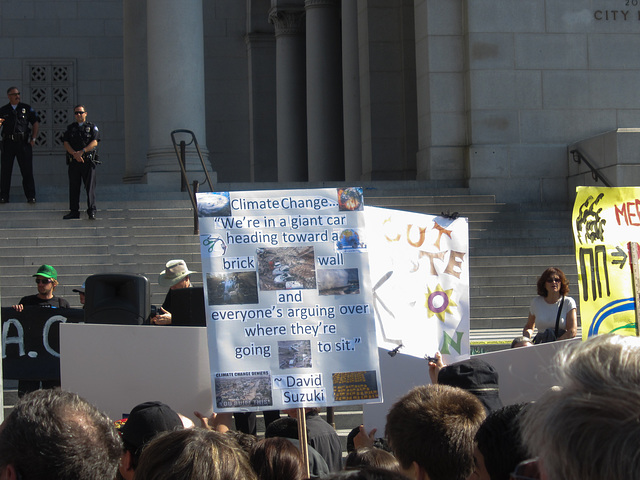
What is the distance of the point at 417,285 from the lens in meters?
5.20

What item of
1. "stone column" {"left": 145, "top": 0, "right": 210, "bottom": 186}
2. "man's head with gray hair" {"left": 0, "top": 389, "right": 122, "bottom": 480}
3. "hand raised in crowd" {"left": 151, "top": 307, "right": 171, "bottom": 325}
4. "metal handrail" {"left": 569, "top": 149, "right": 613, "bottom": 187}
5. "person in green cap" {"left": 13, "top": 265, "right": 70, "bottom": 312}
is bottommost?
"hand raised in crowd" {"left": 151, "top": 307, "right": 171, "bottom": 325}

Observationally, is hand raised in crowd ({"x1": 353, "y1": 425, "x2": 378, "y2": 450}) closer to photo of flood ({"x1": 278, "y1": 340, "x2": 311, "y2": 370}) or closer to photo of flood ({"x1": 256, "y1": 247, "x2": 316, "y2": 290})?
photo of flood ({"x1": 278, "y1": 340, "x2": 311, "y2": 370})

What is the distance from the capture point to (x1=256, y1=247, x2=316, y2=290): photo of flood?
471cm

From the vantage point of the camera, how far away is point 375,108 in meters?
19.4

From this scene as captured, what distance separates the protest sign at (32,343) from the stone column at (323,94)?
1423 centimetres

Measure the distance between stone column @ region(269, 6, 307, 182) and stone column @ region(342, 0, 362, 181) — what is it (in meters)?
2.80

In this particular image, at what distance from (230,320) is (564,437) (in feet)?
11.1

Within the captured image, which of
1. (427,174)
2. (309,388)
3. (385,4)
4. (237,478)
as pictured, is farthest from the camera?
(385,4)

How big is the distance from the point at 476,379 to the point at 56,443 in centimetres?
202

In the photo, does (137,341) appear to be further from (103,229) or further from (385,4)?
(385,4)

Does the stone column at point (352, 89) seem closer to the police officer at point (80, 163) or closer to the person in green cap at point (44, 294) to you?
the police officer at point (80, 163)

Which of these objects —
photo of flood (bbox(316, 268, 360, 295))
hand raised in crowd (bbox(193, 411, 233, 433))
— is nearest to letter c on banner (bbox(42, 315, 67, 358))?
hand raised in crowd (bbox(193, 411, 233, 433))

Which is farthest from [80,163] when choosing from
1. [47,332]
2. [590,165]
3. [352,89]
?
[352,89]

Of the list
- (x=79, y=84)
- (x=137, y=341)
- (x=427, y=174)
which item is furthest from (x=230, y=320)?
(x=79, y=84)
